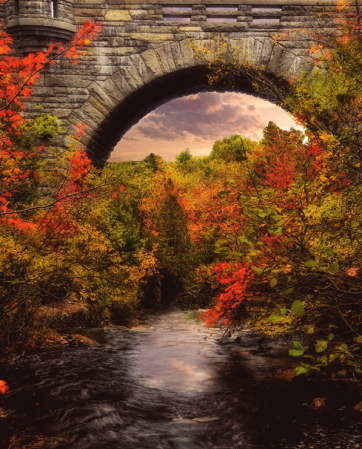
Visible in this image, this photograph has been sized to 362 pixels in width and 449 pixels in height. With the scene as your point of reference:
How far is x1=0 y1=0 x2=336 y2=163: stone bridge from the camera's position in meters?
11.5

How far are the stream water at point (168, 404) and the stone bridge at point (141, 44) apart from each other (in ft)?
21.0

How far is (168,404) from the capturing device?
6.51 metres

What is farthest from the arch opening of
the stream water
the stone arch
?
the stream water

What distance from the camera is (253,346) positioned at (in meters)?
10.4

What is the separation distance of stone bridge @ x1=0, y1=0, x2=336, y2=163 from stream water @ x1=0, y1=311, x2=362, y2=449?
21.0 ft

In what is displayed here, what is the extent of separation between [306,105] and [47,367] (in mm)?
6454

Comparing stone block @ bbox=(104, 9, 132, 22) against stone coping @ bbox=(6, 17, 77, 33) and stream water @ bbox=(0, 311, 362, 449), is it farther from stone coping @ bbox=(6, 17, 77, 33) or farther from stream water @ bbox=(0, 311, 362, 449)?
stream water @ bbox=(0, 311, 362, 449)

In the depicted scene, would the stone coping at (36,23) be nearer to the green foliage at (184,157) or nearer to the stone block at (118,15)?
the stone block at (118,15)

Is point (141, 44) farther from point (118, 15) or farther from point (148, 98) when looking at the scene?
point (148, 98)

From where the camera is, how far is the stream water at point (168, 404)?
5.02 m

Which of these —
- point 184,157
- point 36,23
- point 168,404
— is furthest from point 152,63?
point 184,157

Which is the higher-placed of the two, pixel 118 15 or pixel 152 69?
pixel 118 15

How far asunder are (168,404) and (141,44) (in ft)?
30.5

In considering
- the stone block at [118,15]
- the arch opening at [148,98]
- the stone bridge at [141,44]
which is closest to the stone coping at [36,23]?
the stone bridge at [141,44]
